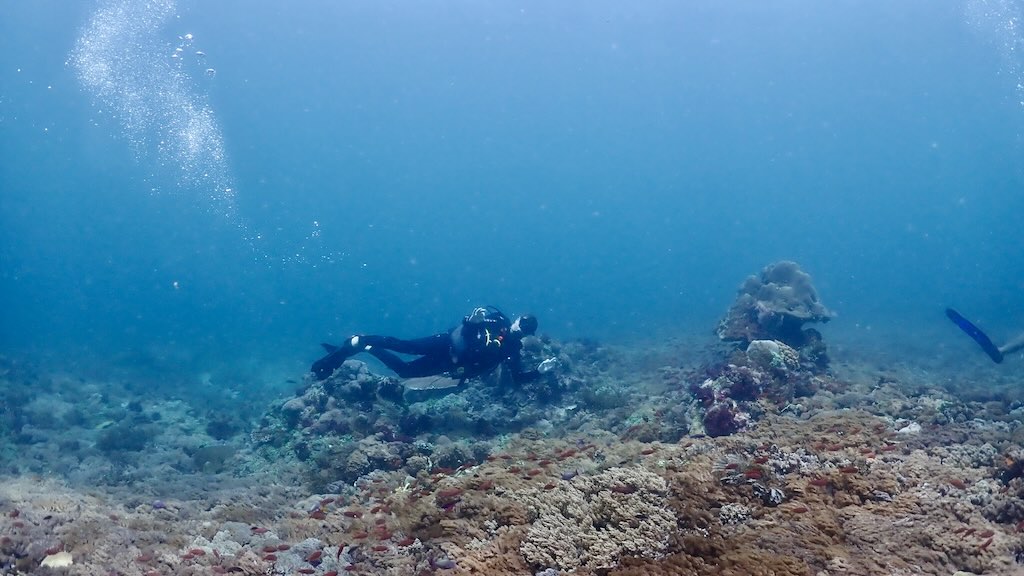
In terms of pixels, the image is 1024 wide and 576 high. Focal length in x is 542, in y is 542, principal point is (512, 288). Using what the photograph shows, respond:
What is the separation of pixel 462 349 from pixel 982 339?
45.1 ft

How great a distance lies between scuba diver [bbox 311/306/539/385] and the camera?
1202cm

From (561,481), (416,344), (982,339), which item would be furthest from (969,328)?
(416,344)

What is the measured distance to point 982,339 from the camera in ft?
47.1

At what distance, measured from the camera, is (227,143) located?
15288cm

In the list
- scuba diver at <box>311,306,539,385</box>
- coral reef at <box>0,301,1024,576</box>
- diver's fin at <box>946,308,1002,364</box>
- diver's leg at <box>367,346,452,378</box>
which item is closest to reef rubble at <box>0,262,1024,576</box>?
coral reef at <box>0,301,1024,576</box>

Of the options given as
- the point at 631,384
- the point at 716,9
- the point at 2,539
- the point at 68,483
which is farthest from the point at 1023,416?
the point at 716,9

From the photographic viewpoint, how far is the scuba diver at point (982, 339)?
14.1 m

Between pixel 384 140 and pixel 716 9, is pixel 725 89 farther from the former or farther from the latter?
pixel 384 140

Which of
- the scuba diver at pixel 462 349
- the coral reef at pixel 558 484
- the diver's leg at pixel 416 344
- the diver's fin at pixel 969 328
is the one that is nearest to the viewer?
the coral reef at pixel 558 484

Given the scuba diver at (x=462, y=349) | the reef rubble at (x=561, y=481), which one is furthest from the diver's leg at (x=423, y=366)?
the reef rubble at (x=561, y=481)

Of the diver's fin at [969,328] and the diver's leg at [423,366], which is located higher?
the diver's fin at [969,328]

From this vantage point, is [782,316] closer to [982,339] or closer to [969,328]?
[969,328]

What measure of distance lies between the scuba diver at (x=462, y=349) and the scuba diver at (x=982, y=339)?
36.6 ft

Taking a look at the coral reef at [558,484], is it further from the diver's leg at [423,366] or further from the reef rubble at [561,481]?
the diver's leg at [423,366]
